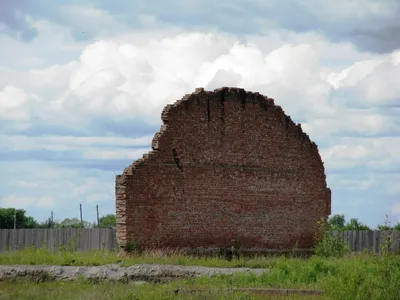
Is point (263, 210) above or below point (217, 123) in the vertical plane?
below

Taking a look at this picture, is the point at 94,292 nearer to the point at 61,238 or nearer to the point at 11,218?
the point at 61,238

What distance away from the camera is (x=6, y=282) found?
19.6 m

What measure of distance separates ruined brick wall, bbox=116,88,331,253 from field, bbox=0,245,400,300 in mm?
1123

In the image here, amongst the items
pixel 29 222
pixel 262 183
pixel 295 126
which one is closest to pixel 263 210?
pixel 262 183

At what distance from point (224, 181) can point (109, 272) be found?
632cm

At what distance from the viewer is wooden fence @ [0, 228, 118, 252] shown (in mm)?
29047

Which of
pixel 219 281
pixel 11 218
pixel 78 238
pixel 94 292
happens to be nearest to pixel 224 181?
pixel 219 281

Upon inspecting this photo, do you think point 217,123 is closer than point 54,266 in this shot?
No

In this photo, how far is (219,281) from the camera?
1827cm

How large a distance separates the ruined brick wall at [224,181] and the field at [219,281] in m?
1.12

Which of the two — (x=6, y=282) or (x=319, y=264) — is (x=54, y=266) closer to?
(x=6, y=282)

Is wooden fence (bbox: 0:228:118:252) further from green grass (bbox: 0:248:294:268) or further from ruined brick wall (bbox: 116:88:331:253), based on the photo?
green grass (bbox: 0:248:294:268)

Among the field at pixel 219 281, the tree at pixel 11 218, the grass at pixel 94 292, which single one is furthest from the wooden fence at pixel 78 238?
the tree at pixel 11 218

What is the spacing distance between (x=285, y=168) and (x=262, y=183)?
1.29m
